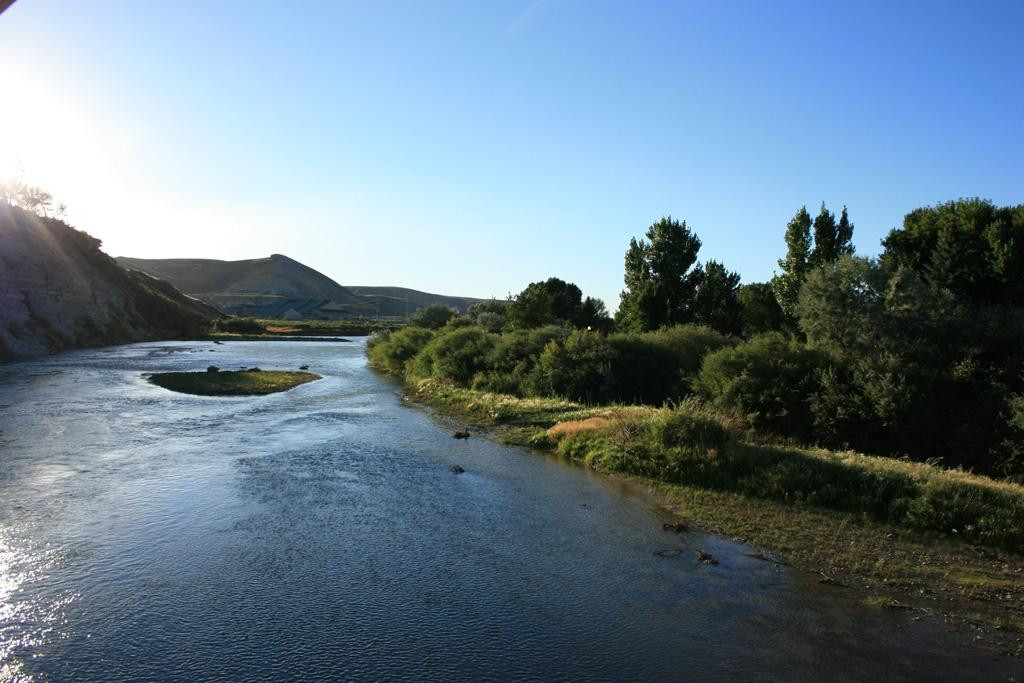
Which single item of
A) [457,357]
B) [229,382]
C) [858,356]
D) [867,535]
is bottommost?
[229,382]

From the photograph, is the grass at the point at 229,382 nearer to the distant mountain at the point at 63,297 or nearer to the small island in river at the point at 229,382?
the small island in river at the point at 229,382

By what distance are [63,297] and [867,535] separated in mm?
73566

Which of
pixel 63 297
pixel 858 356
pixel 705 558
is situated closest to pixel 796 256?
pixel 858 356

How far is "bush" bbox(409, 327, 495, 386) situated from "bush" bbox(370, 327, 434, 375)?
546 centimetres

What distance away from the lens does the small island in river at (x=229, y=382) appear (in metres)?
34.9

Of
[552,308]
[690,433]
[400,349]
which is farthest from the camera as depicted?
[552,308]

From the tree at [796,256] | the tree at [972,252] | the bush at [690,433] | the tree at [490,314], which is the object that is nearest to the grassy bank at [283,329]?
the tree at [490,314]

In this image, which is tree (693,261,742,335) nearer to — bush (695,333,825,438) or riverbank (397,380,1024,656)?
bush (695,333,825,438)

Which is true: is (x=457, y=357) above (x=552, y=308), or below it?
below

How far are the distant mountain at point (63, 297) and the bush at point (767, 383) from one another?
5256 cm

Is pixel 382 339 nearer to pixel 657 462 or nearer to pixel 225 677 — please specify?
pixel 657 462

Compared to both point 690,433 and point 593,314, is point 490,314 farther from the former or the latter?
point 690,433

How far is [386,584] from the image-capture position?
10.2m

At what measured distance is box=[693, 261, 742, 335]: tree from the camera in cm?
4981
